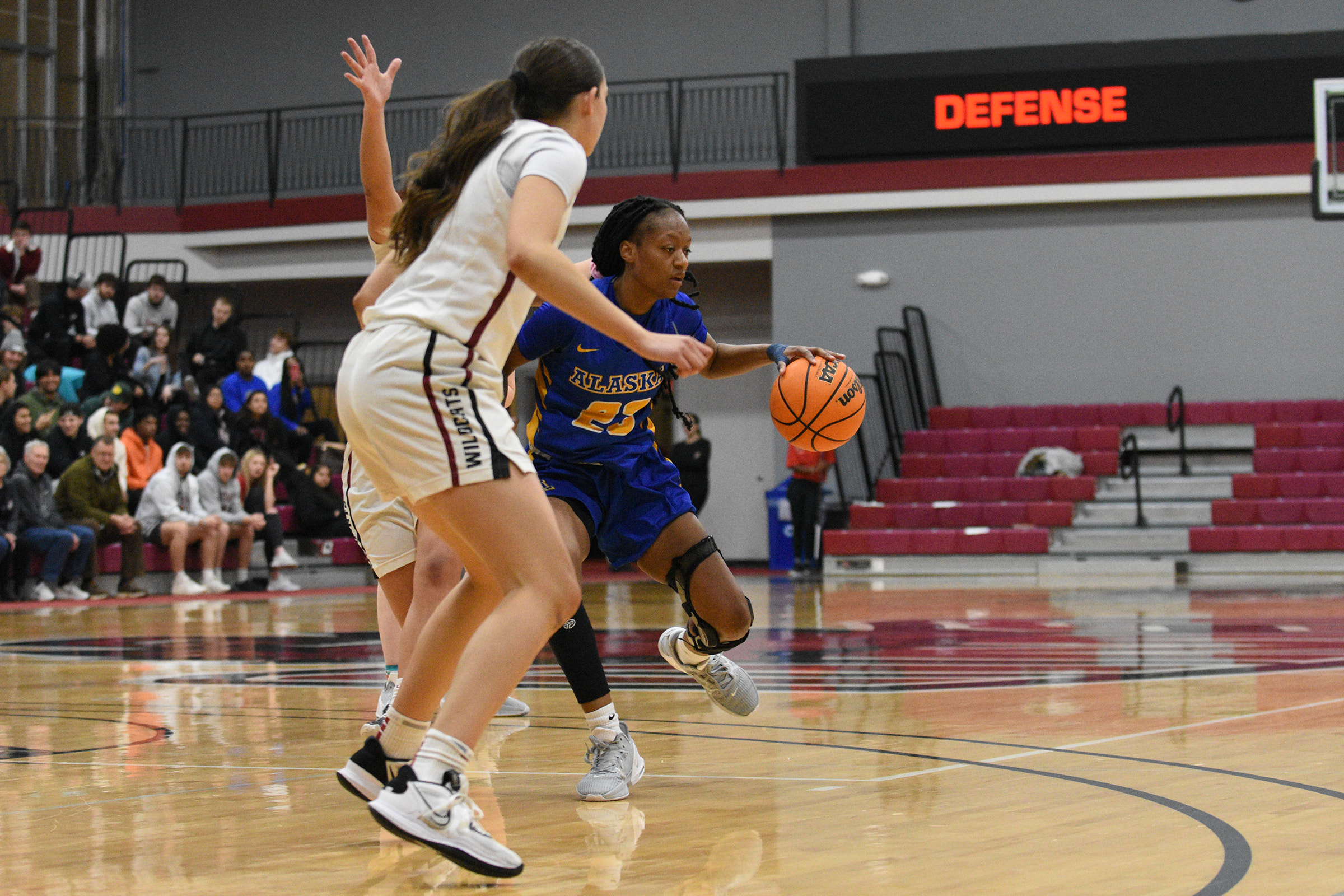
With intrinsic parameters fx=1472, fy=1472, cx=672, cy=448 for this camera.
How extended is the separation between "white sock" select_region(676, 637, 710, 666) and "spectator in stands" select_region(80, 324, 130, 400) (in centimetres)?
1098

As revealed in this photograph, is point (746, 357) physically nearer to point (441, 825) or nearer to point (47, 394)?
point (441, 825)

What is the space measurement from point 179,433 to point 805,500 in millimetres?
6015

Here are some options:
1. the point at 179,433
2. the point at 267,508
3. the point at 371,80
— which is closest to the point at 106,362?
the point at 179,433

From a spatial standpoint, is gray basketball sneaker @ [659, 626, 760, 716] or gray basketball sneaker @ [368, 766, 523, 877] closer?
gray basketball sneaker @ [368, 766, 523, 877]

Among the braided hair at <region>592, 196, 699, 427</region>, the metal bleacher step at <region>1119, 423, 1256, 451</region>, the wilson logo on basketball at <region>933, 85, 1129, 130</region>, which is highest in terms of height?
the wilson logo on basketball at <region>933, 85, 1129, 130</region>

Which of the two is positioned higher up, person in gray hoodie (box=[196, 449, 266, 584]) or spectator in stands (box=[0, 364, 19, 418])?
spectator in stands (box=[0, 364, 19, 418])

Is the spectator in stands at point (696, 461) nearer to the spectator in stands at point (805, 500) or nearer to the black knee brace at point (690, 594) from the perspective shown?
the spectator in stands at point (805, 500)

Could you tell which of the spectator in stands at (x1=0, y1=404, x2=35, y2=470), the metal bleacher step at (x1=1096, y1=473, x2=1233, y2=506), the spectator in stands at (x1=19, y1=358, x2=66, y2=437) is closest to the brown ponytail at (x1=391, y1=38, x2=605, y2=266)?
the spectator in stands at (x1=0, y1=404, x2=35, y2=470)

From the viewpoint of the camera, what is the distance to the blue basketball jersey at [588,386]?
371cm

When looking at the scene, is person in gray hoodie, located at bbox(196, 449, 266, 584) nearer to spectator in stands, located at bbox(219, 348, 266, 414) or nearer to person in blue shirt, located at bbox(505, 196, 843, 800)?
spectator in stands, located at bbox(219, 348, 266, 414)

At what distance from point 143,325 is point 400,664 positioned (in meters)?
12.3

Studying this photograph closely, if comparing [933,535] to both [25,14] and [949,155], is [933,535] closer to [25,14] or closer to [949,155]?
[949,155]

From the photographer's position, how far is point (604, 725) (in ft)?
11.1

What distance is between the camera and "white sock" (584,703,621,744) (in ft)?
11.1
